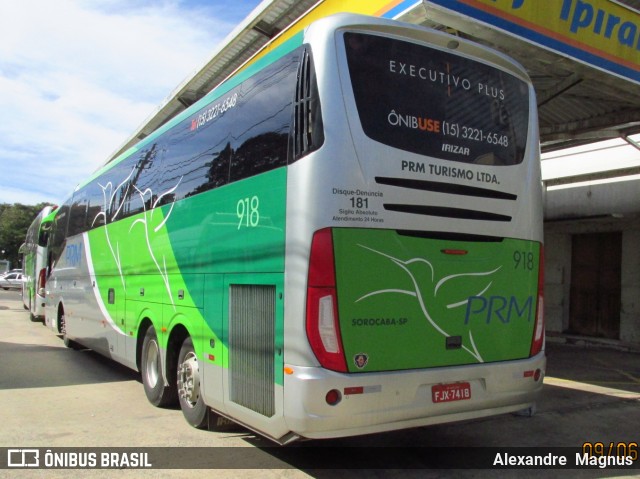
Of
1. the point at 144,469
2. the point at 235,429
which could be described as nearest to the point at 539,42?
the point at 235,429

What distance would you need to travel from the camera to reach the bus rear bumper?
3975 mm

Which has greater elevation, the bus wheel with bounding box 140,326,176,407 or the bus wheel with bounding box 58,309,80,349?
the bus wheel with bounding box 140,326,176,407

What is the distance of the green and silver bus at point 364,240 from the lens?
4.12 m

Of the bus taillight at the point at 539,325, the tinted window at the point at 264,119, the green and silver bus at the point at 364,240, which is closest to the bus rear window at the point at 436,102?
the green and silver bus at the point at 364,240

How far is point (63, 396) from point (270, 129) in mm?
5264

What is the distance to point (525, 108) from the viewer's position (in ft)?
17.9

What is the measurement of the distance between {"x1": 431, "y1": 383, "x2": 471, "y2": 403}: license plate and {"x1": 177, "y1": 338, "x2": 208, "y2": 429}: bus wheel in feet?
8.21

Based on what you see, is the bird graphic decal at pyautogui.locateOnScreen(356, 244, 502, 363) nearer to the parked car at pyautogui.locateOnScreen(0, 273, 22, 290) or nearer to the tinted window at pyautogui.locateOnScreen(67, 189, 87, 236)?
the tinted window at pyautogui.locateOnScreen(67, 189, 87, 236)

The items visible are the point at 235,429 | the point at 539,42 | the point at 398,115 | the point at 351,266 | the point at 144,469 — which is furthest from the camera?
the point at 539,42

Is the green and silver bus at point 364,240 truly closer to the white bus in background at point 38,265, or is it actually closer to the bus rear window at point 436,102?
the bus rear window at point 436,102

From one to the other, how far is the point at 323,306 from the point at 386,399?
865mm

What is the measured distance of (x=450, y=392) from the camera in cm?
453

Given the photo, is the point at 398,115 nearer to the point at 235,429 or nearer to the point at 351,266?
the point at 351,266

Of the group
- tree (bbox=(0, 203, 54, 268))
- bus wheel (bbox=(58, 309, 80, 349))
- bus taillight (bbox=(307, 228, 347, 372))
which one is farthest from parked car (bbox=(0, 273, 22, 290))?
bus taillight (bbox=(307, 228, 347, 372))
